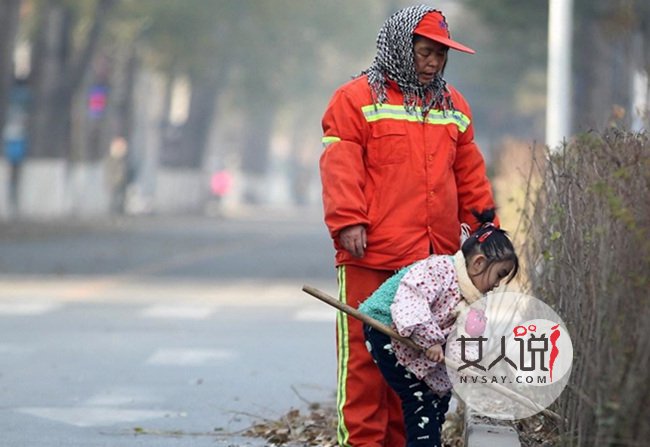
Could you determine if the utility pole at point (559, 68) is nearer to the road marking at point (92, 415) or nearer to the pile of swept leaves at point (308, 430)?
the road marking at point (92, 415)

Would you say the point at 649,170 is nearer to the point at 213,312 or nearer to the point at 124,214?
the point at 213,312

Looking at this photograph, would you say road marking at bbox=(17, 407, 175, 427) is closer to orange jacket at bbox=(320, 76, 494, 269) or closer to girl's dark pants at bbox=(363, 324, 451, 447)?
orange jacket at bbox=(320, 76, 494, 269)

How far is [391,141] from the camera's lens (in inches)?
297

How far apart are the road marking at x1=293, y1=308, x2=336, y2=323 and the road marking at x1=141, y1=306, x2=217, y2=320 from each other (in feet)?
2.54

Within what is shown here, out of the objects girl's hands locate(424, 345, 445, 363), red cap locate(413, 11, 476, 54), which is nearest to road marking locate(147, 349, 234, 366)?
red cap locate(413, 11, 476, 54)

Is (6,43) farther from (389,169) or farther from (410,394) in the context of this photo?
(410,394)

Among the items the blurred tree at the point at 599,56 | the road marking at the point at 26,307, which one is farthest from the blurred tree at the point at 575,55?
the road marking at the point at 26,307

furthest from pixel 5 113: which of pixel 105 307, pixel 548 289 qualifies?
pixel 548 289

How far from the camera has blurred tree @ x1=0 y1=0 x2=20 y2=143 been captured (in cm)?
3900

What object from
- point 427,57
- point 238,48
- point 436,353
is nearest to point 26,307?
point 427,57

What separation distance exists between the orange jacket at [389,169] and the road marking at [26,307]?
10.2 m

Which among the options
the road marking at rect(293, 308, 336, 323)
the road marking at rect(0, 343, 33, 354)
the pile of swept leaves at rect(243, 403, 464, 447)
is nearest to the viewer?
the pile of swept leaves at rect(243, 403, 464, 447)

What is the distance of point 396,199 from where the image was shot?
297 inches

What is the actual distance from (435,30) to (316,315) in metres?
10.3
